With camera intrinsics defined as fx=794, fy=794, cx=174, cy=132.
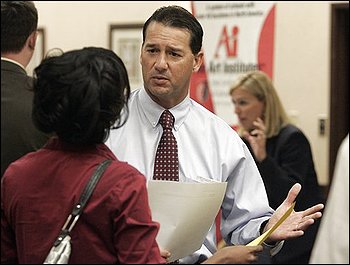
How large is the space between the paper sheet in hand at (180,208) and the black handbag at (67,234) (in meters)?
0.46

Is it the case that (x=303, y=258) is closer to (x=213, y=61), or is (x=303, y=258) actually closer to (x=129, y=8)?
(x=213, y=61)

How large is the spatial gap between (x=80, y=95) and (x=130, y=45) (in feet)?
17.2

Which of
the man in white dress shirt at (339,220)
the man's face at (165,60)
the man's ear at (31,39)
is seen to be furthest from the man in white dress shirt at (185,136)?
the man in white dress shirt at (339,220)

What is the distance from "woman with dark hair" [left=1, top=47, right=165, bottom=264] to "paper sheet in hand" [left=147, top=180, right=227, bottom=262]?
0.38m

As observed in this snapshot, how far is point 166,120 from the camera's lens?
2641 mm

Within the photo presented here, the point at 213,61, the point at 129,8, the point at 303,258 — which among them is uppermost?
the point at 129,8

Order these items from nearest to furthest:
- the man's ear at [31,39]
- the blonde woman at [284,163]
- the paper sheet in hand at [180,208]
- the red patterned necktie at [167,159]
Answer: the paper sheet in hand at [180,208] < the red patterned necktie at [167,159] < the man's ear at [31,39] < the blonde woman at [284,163]

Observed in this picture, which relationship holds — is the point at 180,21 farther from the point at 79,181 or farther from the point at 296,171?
the point at 296,171

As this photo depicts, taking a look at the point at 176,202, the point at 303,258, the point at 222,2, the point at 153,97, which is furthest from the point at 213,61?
the point at 176,202

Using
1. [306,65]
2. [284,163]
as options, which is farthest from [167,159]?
[306,65]

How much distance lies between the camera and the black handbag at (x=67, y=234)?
1.69m

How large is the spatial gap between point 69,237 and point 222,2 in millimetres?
4834

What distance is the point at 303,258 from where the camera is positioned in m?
4.42

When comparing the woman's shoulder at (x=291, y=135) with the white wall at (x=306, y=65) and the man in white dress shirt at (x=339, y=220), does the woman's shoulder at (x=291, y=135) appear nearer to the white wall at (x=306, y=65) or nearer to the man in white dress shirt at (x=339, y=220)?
the man in white dress shirt at (x=339, y=220)
